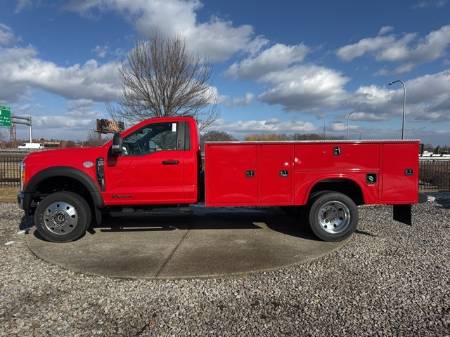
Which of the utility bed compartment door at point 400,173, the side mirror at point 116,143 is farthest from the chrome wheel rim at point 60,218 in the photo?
the utility bed compartment door at point 400,173

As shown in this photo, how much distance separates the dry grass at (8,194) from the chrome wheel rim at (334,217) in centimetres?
893

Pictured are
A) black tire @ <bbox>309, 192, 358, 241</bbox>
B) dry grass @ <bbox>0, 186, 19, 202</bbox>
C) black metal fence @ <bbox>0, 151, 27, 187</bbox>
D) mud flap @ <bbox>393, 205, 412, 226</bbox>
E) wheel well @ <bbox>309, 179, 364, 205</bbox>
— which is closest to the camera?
black tire @ <bbox>309, 192, 358, 241</bbox>

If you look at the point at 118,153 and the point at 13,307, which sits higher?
the point at 118,153

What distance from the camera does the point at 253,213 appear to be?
27.5ft

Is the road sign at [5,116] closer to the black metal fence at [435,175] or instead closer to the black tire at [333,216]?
the black metal fence at [435,175]

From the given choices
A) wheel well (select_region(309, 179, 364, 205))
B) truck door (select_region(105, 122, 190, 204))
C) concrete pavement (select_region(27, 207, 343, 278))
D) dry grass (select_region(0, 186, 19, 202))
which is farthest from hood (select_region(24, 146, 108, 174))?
dry grass (select_region(0, 186, 19, 202))

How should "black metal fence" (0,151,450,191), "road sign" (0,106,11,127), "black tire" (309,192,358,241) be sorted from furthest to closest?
1. "road sign" (0,106,11,127)
2. "black metal fence" (0,151,450,191)
3. "black tire" (309,192,358,241)

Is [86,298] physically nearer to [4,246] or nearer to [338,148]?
[4,246]

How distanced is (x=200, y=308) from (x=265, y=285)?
3.01ft

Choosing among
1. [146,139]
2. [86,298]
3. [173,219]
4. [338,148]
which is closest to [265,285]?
[86,298]

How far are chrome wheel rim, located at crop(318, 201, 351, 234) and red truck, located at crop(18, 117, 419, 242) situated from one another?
0.02 metres

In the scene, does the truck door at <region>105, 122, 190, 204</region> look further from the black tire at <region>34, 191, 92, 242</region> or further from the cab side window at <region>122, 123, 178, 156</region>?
the black tire at <region>34, 191, 92, 242</region>

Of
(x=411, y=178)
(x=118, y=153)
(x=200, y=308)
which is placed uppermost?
(x=118, y=153)

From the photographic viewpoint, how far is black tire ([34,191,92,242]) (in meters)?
5.93
